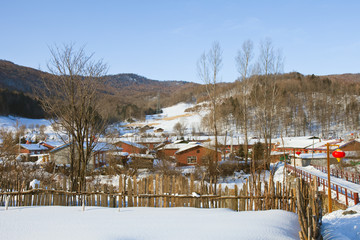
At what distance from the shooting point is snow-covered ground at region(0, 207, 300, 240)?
4152mm

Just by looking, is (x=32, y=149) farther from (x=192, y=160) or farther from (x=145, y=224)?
(x=145, y=224)

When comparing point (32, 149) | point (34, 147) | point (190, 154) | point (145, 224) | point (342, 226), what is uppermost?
point (145, 224)

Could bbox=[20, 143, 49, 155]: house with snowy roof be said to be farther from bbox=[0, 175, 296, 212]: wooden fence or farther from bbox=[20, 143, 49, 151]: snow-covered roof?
bbox=[0, 175, 296, 212]: wooden fence

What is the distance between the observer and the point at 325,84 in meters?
88.3

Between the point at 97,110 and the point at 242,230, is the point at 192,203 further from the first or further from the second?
the point at 97,110

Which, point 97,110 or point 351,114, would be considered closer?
point 97,110

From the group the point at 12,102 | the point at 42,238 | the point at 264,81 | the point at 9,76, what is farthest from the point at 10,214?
the point at 9,76

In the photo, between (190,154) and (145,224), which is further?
(190,154)

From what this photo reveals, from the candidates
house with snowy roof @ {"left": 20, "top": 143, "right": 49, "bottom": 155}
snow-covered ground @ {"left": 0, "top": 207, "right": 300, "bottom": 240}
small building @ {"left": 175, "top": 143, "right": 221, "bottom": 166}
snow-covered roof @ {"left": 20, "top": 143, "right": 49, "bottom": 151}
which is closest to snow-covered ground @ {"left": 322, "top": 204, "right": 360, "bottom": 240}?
snow-covered ground @ {"left": 0, "top": 207, "right": 300, "bottom": 240}

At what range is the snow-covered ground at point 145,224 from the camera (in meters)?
4.15

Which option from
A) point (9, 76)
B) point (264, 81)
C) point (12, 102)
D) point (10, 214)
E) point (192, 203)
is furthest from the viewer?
point (9, 76)

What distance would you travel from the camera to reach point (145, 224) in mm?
4727

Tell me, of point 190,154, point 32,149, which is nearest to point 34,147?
point 32,149

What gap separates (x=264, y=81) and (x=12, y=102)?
88.8 m
